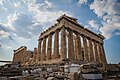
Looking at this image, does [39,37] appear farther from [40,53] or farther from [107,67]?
[107,67]

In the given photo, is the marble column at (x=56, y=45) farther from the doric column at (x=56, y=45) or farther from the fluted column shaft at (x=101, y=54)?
the fluted column shaft at (x=101, y=54)

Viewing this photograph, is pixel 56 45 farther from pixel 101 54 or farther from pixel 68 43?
pixel 101 54

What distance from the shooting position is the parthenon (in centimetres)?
2176

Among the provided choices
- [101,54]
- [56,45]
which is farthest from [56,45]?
[101,54]

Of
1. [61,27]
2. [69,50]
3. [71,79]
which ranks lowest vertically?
[71,79]

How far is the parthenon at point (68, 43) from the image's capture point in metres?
21.8

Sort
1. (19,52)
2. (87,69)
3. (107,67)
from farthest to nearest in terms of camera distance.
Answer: (19,52)
(107,67)
(87,69)

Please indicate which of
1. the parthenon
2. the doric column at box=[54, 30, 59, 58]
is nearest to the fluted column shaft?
the parthenon

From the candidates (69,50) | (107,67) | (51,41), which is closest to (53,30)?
(51,41)

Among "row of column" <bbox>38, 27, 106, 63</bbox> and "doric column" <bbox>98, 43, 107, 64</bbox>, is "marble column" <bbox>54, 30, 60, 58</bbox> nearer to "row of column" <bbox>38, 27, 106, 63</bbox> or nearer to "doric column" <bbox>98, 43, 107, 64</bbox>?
"row of column" <bbox>38, 27, 106, 63</bbox>

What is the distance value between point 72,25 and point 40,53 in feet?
35.3

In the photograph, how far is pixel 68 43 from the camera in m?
22.9

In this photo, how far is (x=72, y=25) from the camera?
78.2 feet

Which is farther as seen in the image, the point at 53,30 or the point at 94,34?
the point at 94,34
